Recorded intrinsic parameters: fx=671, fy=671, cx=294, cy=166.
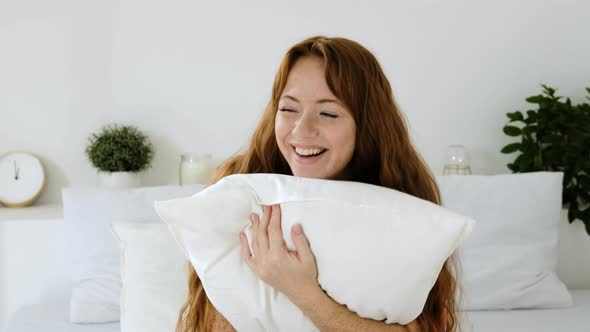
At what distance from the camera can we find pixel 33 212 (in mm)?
2516

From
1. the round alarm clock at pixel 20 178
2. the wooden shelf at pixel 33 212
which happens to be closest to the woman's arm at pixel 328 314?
the wooden shelf at pixel 33 212

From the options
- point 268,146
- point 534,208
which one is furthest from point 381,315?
point 534,208

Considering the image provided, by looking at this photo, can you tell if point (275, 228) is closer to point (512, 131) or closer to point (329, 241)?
point (329, 241)

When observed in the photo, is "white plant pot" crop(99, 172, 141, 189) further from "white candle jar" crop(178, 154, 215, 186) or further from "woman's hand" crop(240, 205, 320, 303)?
"woman's hand" crop(240, 205, 320, 303)

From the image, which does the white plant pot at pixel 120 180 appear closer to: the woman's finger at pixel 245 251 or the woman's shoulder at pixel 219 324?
the woman's shoulder at pixel 219 324

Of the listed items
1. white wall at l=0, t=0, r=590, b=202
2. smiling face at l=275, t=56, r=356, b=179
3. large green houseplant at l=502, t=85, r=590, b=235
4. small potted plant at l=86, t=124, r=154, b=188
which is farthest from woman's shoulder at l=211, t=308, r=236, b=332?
large green houseplant at l=502, t=85, r=590, b=235

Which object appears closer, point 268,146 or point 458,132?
point 268,146

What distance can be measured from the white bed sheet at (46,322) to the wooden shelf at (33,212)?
1.05ft

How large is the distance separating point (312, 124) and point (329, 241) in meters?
0.30

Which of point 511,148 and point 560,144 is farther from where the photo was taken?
point 511,148

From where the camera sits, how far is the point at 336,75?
1411mm

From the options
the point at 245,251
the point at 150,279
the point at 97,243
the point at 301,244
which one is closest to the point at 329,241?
the point at 301,244

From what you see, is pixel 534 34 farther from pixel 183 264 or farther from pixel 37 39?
pixel 37 39

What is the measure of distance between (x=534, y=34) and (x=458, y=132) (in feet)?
1.82
